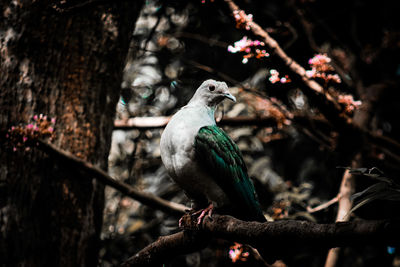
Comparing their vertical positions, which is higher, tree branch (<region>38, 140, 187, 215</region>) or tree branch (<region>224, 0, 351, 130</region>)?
tree branch (<region>224, 0, 351, 130</region>)

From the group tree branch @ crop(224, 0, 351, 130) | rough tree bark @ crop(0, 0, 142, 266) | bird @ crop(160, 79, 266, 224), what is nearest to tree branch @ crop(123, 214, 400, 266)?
bird @ crop(160, 79, 266, 224)

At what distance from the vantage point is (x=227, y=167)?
2.61m

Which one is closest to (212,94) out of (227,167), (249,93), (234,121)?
(227,167)

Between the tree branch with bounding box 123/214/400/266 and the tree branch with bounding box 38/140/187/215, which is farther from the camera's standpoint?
the tree branch with bounding box 38/140/187/215

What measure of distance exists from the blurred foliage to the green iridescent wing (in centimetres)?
174

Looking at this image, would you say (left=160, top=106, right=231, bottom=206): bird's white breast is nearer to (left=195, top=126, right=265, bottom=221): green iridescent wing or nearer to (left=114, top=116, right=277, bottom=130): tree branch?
(left=195, top=126, right=265, bottom=221): green iridescent wing

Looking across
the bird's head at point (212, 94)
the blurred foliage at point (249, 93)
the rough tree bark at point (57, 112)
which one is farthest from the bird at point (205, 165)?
the blurred foliage at point (249, 93)

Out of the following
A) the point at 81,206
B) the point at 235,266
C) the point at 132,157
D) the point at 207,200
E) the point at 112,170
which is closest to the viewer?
the point at 207,200

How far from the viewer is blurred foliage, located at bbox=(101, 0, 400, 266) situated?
4668mm

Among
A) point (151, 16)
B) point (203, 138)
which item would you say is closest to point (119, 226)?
point (151, 16)

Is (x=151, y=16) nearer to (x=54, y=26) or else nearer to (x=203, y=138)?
(x=54, y=26)

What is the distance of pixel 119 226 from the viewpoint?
17.0ft

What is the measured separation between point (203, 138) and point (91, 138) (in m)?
1.06

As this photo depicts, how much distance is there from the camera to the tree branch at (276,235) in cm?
131
